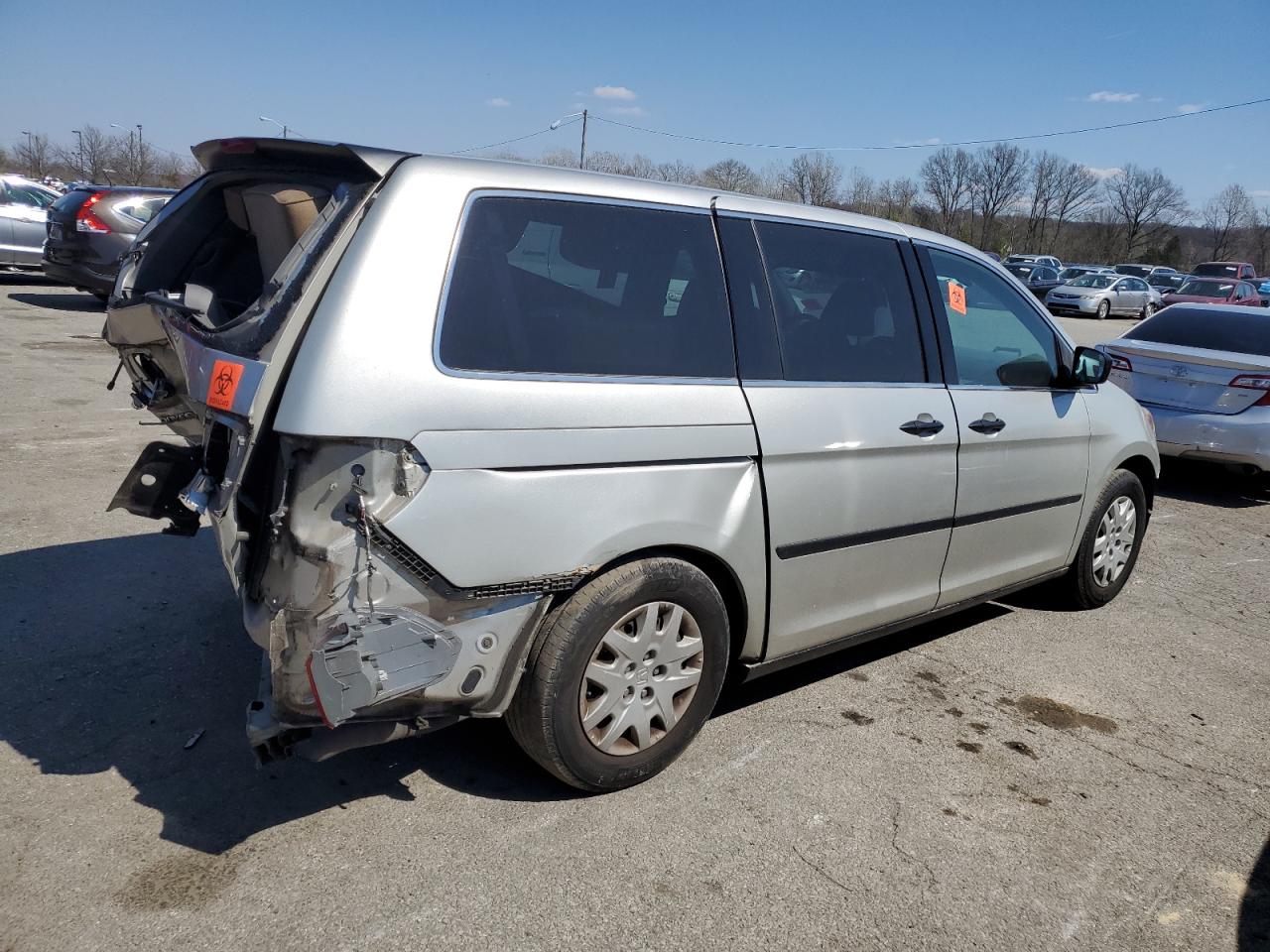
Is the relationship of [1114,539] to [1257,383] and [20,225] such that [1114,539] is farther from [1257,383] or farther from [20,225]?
[20,225]

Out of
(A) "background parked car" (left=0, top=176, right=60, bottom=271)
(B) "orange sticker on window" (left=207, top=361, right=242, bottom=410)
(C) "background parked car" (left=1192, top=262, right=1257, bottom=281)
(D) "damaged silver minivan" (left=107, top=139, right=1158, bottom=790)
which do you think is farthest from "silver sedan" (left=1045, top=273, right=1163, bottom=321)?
(B) "orange sticker on window" (left=207, top=361, right=242, bottom=410)

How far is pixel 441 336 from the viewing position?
269 centimetres

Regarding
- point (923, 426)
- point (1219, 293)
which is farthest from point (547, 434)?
point (1219, 293)

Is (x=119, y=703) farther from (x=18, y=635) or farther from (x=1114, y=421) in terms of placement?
(x=1114, y=421)

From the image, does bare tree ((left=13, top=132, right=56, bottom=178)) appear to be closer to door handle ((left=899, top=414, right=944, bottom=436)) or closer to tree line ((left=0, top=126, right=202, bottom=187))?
tree line ((left=0, top=126, right=202, bottom=187))

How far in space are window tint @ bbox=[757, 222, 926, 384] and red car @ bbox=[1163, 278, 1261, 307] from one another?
2457 centimetres

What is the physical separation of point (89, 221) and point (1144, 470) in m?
13.1

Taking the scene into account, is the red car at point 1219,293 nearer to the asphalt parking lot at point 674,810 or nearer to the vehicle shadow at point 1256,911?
the asphalt parking lot at point 674,810

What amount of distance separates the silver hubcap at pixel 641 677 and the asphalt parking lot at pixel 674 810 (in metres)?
0.25

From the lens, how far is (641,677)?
315 centimetres

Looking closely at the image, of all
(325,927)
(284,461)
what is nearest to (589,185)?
(284,461)

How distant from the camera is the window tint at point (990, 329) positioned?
4246mm

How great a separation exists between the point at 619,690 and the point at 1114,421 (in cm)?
330

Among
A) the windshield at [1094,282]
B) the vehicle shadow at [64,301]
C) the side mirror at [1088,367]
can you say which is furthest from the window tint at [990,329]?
the windshield at [1094,282]
